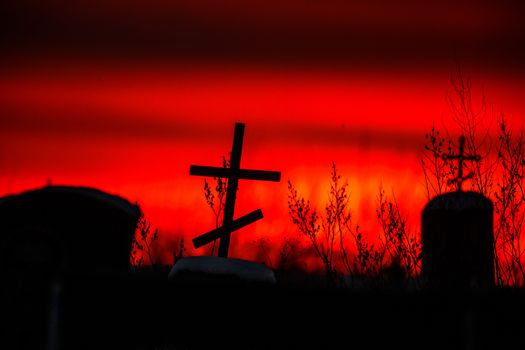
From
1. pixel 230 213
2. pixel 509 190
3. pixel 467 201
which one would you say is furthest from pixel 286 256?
pixel 467 201

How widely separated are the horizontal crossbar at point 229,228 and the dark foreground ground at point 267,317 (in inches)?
274

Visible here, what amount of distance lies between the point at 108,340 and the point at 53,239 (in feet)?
13.2

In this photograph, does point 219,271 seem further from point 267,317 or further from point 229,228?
point 267,317

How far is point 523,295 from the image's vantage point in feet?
38.2

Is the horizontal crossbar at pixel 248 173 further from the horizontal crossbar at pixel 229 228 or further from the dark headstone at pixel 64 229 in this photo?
the dark headstone at pixel 64 229

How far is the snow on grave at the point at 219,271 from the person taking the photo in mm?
17094

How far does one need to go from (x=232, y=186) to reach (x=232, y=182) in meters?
0.13

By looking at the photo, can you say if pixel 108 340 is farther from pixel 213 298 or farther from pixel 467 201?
pixel 467 201

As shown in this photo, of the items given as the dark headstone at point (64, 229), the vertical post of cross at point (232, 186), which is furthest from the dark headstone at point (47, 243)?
the vertical post of cross at point (232, 186)

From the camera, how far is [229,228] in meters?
19.6

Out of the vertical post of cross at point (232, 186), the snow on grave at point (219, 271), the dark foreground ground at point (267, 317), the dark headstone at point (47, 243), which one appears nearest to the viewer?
the dark foreground ground at point (267, 317)

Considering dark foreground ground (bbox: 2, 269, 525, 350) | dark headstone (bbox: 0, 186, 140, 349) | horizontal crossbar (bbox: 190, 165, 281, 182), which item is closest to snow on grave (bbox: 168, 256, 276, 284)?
dark headstone (bbox: 0, 186, 140, 349)

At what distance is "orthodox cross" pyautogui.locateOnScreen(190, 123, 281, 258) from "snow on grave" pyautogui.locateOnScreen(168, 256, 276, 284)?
1866 mm

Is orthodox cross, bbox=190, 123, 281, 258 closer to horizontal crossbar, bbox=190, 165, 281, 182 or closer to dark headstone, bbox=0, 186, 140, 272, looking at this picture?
horizontal crossbar, bbox=190, 165, 281, 182
